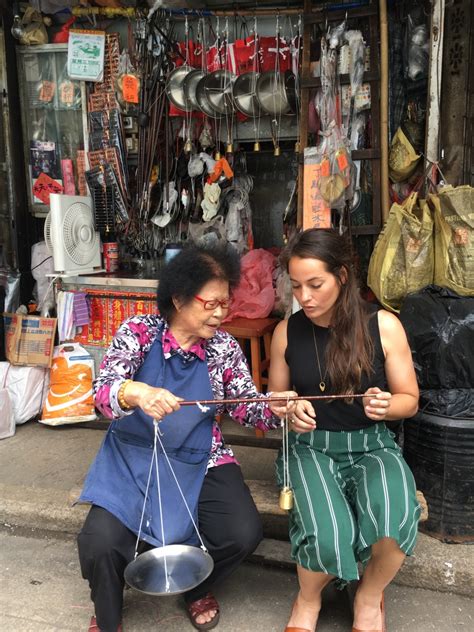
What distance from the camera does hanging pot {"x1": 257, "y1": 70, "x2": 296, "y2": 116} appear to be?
13.6 ft

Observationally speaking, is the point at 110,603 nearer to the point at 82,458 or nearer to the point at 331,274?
the point at 331,274

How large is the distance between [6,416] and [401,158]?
11.2 ft

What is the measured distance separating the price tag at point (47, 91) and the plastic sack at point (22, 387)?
232cm

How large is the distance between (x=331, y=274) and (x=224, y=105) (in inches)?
99.8

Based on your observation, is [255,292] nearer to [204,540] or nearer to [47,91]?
[204,540]

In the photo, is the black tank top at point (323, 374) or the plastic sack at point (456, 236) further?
the plastic sack at point (456, 236)

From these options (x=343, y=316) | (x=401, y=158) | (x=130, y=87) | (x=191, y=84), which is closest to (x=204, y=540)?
(x=343, y=316)

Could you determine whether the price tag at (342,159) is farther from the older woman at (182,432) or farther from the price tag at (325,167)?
the older woman at (182,432)

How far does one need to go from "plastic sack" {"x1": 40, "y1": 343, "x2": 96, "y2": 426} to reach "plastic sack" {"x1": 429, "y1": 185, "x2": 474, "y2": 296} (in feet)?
9.22

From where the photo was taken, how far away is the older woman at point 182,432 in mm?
2258

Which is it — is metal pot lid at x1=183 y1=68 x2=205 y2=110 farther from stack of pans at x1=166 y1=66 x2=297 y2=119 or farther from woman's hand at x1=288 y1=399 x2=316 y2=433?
woman's hand at x1=288 y1=399 x2=316 y2=433

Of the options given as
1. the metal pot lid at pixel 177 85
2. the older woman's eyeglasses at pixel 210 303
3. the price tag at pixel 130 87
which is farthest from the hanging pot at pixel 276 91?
the older woman's eyeglasses at pixel 210 303

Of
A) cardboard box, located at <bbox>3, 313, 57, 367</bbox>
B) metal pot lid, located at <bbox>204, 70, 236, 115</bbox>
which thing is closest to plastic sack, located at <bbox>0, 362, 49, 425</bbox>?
cardboard box, located at <bbox>3, 313, 57, 367</bbox>

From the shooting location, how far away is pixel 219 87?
4.30m
